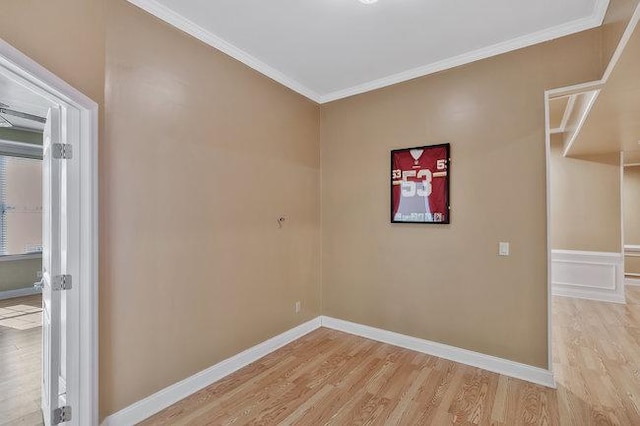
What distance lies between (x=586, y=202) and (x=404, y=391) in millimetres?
4863

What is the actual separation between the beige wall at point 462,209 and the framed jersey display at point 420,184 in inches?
3.3

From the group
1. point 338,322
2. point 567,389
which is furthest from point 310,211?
point 567,389

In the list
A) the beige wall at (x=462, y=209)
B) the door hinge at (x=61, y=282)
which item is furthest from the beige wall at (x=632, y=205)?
the door hinge at (x=61, y=282)

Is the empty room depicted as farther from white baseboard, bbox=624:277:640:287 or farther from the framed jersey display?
white baseboard, bbox=624:277:640:287

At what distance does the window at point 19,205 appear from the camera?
4.81 meters

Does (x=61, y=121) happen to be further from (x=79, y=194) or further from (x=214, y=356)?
(x=214, y=356)

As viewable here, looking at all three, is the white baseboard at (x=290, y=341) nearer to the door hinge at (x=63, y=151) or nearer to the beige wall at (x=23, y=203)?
the door hinge at (x=63, y=151)

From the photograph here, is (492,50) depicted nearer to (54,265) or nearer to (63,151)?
(63,151)

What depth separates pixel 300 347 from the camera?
10.6ft

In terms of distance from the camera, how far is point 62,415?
1.72 meters

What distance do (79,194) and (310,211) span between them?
2373mm

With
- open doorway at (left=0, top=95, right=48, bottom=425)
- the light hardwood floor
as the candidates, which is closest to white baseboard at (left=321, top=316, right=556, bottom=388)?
the light hardwood floor

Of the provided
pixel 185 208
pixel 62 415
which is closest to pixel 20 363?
pixel 62 415

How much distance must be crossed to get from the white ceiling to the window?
15.3ft
